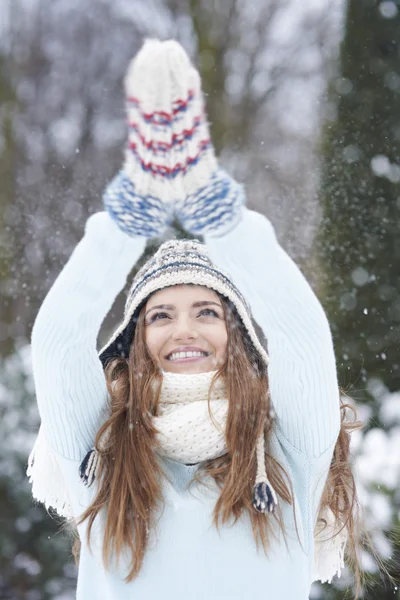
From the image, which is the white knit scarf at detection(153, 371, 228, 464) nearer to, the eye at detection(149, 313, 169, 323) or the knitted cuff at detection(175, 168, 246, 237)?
the eye at detection(149, 313, 169, 323)

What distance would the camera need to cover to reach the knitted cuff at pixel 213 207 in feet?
3.78

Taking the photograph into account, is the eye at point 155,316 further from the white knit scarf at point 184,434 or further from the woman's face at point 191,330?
the white knit scarf at point 184,434

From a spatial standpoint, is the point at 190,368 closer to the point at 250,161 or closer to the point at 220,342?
the point at 220,342

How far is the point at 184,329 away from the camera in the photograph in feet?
5.21

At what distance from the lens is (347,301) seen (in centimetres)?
345

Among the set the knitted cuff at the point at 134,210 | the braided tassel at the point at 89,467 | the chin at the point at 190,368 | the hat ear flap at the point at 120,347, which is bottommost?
the braided tassel at the point at 89,467

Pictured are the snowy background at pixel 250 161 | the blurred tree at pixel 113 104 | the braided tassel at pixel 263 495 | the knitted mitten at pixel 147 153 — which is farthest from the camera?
the blurred tree at pixel 113 104

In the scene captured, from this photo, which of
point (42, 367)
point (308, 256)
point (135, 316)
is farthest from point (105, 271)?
point (308, 256)

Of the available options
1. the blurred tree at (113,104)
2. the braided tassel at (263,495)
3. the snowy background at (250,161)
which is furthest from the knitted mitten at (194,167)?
the blurred tree at (113,104)

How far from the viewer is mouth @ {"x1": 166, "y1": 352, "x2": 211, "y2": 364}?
5.26 feet

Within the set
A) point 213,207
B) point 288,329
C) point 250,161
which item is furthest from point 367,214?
point 213,207

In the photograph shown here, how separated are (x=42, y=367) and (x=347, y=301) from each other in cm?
223

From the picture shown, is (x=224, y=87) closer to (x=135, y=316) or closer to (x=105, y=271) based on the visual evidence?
(x=135, y=316)

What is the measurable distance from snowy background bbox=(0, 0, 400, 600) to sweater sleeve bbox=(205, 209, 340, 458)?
4.15 ft
